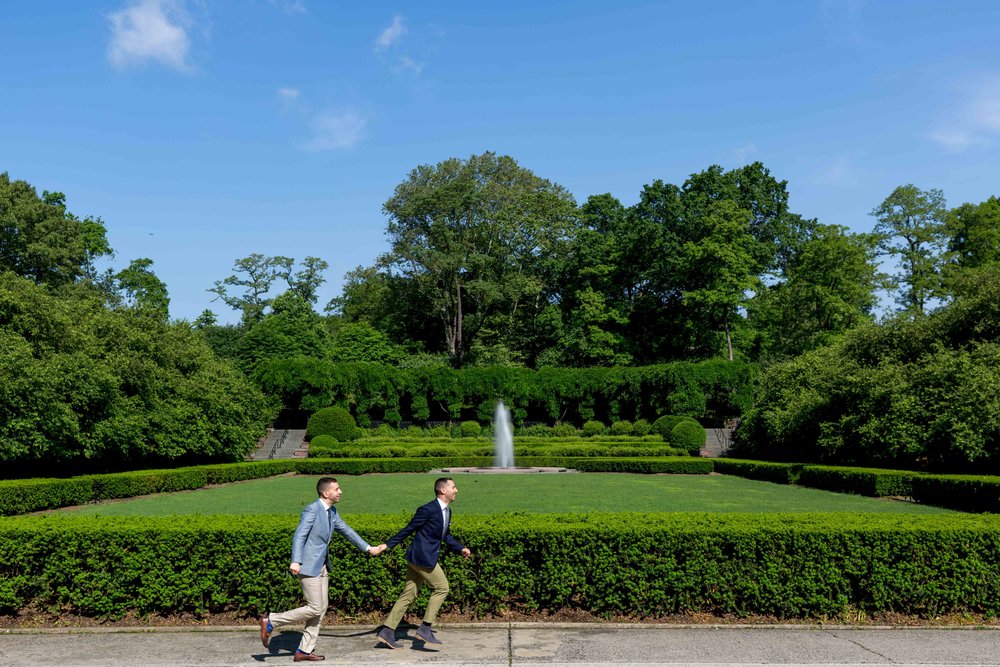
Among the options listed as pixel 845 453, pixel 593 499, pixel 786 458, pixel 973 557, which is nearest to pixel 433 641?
pixel 973 557

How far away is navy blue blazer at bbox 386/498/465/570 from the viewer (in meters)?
6.27

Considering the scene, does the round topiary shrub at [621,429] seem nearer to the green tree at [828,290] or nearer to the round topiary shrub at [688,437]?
the round topiary shrub at [688,437]

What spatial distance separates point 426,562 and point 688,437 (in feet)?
110

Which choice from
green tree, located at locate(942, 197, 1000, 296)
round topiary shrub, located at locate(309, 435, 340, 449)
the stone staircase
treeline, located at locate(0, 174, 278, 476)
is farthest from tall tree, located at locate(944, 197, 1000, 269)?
treeline, located at locate(0, 174, 278, 476)

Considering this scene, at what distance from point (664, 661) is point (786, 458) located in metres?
27.2

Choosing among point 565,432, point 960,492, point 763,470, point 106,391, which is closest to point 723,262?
point 565,432

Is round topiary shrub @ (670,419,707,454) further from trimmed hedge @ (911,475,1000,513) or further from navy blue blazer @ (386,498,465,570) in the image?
navy blue blazer @ (386,498,465,570)

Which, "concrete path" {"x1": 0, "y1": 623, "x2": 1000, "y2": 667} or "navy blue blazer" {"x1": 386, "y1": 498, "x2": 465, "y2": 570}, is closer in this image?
"concrete path" {"x1": 0, "y1": 623, "x2": 1000, "y2": 667}

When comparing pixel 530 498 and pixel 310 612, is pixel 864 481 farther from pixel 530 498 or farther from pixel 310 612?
pixel 310 612

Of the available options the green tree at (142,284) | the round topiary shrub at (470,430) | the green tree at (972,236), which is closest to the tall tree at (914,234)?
the green tree at (972,236)

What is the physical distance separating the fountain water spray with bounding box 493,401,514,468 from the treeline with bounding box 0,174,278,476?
10.1m

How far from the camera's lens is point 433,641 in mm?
6301

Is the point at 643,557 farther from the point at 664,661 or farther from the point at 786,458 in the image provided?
the point at 786,458

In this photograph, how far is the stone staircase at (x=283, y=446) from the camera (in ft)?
134
